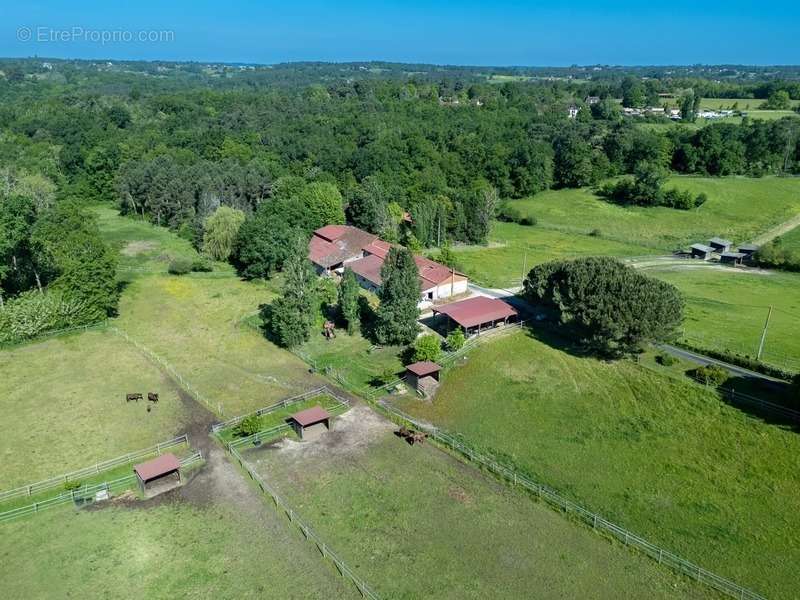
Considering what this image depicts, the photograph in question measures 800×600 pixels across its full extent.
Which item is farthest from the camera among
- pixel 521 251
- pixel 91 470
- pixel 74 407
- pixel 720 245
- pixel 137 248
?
pixel 137 248

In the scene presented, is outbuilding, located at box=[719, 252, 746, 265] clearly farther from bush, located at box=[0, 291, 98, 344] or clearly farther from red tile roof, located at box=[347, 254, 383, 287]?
bush, located at box=[0, 291, 98, 344]

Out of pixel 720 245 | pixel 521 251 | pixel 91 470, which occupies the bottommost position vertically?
pixel 521 251

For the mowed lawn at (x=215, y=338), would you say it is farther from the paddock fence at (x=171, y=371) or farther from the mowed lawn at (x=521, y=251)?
the mowed lawn at (x=521, y=251)

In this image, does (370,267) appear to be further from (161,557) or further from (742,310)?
(161,557)

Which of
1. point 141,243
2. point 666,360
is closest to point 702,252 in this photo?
point 666,360

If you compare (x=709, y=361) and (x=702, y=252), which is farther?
(x=702, y=252)

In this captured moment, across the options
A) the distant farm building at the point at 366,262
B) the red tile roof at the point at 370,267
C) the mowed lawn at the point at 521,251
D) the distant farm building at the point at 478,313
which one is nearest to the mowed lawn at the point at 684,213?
the mowed lawn at the point at 521,251

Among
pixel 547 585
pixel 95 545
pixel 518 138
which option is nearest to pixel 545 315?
pixel 547 585

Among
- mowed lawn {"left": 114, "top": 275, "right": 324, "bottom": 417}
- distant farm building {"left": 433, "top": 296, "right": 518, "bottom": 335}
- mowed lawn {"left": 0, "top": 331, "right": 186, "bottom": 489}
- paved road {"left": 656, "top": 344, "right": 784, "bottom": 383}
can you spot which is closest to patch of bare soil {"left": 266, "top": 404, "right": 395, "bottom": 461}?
mowed lawn {"left": 114, "top": 275, "right": 324, "bottom": 417}
